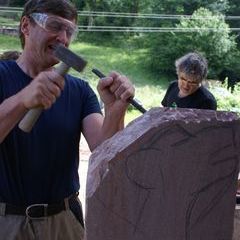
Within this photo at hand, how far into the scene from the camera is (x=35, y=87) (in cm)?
146

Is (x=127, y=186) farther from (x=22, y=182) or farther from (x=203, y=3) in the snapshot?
(x=203, y=3)

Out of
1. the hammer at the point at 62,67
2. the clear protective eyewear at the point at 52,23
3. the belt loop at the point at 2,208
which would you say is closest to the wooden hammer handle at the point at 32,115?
the hammer at the point at 62,67

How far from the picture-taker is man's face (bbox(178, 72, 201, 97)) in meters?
3.82

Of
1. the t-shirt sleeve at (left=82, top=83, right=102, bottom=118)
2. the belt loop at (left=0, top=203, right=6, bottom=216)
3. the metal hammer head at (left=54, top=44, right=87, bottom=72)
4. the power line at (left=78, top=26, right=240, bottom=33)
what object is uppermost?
the metal hammer head at (left=54, top=44, right=87, bottom=72)

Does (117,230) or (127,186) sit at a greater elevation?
(127,186)

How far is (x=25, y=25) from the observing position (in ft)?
5.93

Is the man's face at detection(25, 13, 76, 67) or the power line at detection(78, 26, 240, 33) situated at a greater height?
the man's face at detection(25, 13, 76, 67)

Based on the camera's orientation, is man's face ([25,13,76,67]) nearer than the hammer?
No

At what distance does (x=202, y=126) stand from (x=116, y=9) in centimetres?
3126

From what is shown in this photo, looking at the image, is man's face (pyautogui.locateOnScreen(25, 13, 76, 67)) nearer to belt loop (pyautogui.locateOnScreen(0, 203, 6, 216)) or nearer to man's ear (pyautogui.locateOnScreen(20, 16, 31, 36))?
man's ear (pyautogui.locateOnScreen(20, 16, 31, 36))

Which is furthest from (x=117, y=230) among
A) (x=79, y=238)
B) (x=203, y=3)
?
(x=203, y=3)

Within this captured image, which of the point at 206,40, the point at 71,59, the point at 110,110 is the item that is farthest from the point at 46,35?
the point at 206,40

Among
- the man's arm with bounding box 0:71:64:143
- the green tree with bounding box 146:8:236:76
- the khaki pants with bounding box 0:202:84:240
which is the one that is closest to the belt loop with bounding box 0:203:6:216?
the khaki pants with bounding box 0:202:84:240

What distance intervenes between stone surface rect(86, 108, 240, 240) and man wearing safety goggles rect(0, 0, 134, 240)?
12.7 inches
